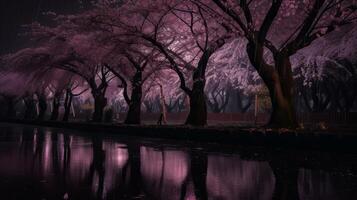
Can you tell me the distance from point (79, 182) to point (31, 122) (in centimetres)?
4617

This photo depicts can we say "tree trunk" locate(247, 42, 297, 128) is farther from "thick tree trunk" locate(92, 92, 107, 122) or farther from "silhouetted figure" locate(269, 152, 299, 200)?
"thick tree trunk" locate(92, 92, 107, 122)

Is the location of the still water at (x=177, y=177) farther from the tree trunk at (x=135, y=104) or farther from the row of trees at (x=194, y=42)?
the tree trunk at (x=135, y=104)

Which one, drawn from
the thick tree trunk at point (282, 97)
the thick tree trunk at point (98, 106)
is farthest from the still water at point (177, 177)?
the thick tree trunk at point (98, 106)

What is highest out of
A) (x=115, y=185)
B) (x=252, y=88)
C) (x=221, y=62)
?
(x=221, y=62)

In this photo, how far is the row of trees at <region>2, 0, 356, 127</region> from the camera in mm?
19766

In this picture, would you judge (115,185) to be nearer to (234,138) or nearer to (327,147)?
(327,147)

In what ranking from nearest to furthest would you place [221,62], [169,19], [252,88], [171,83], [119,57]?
[169,19] → [119,57] → [252,88] → [221,62] → [171,83]

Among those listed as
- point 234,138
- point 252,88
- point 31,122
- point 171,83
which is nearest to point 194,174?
point 234,138

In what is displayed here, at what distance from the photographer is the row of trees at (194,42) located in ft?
64.8

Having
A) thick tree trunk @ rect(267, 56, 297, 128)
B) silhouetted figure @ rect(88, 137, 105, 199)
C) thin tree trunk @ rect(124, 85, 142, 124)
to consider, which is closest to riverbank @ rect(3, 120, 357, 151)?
thick tree trunk @ rect(267, 56, 297, 128)

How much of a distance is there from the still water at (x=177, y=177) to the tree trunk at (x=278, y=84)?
5.99m

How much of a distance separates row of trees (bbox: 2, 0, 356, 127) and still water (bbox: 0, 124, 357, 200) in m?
7.32

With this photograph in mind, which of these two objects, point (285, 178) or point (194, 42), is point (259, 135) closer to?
point (285, 178)

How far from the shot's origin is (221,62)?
4316 centimetres
